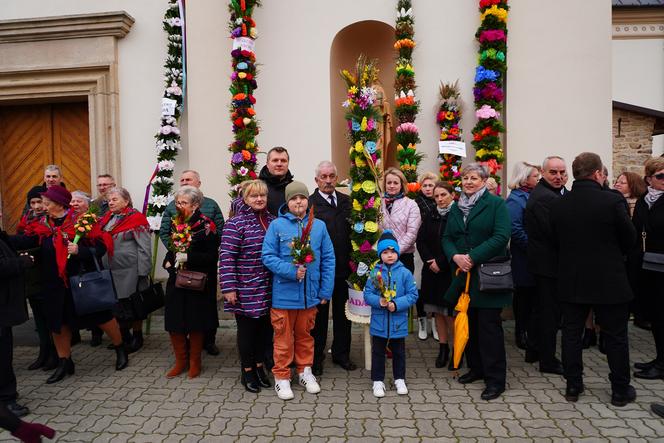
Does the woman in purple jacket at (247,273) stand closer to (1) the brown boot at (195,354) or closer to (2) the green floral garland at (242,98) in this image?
(1) the brown boot at (195,354)

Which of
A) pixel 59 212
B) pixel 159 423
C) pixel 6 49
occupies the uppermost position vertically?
pixel 6 49

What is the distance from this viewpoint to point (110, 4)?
831cm

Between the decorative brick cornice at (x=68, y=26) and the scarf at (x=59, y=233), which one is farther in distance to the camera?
the decorative brick cornice at (x=68, y=26)

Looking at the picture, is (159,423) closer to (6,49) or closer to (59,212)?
(59,212)

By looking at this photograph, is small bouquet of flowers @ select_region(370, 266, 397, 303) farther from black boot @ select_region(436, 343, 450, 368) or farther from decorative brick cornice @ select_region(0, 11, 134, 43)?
decorative brick cornice @ select_region(0, 11, 134, 43)

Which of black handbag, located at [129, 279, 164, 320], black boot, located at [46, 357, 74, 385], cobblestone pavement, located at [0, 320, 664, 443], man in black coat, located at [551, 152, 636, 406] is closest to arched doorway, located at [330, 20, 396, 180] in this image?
black handbag, located at [129, 279, 164, 320]

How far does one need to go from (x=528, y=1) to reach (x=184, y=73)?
4973 mm

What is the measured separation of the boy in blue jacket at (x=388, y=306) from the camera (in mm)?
4383

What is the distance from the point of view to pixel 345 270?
507 centimetres

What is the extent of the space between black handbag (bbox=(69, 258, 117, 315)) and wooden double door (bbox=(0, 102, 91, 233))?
4599mm

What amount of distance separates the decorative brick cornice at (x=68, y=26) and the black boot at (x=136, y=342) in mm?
4824

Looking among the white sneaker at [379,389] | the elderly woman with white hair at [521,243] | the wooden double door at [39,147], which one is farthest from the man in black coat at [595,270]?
the wooden double door at [39,147]

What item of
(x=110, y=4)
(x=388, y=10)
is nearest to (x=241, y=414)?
(x=388, y=10)

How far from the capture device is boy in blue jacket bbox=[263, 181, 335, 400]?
4.35 m
